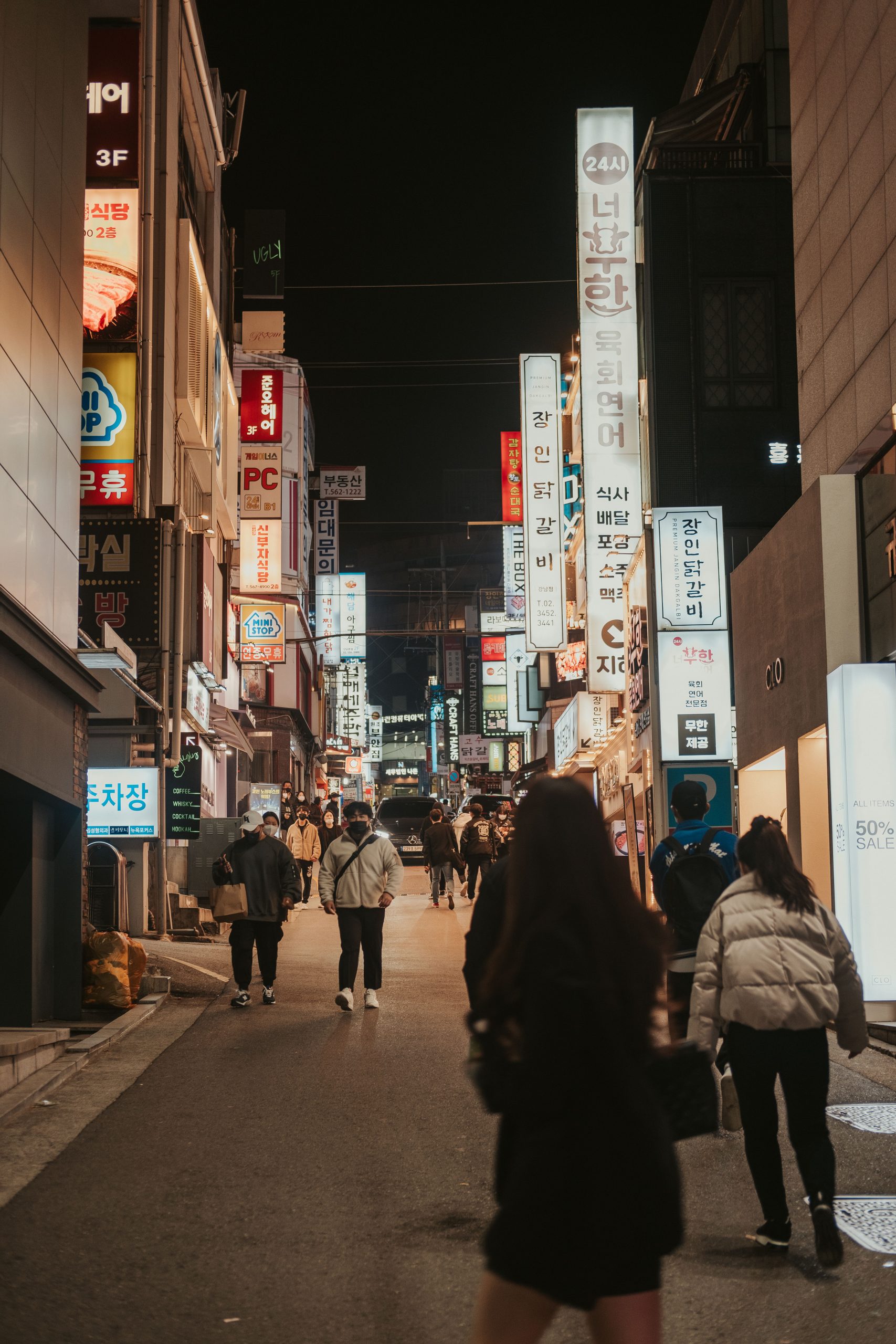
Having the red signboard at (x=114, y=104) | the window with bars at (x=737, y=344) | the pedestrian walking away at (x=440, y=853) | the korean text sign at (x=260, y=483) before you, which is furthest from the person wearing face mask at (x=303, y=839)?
the korean text sign at (x=260, y=483)

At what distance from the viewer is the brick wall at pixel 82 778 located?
13117 millimetres

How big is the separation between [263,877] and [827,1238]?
9.07m

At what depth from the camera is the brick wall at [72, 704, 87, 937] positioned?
1312 centimetres

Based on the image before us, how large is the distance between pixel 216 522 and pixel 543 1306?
3464 cm

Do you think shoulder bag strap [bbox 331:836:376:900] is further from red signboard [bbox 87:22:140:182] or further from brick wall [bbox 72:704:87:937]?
red signboard [bbox 87:22:140:182]

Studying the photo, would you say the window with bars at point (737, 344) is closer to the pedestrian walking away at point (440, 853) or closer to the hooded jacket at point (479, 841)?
the hooded jacket at point (479, 841)

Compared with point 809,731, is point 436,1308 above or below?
below

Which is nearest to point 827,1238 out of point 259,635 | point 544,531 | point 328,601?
point 544,531

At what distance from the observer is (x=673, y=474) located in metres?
26.5

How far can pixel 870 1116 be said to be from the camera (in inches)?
339

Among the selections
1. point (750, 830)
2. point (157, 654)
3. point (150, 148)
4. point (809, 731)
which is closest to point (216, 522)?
point (150, 148)

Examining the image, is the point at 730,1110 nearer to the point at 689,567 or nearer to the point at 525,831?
the point at 525,831

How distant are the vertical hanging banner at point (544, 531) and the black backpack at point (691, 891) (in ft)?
82.7

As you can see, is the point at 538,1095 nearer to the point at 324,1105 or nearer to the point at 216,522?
the point at 324,1105
